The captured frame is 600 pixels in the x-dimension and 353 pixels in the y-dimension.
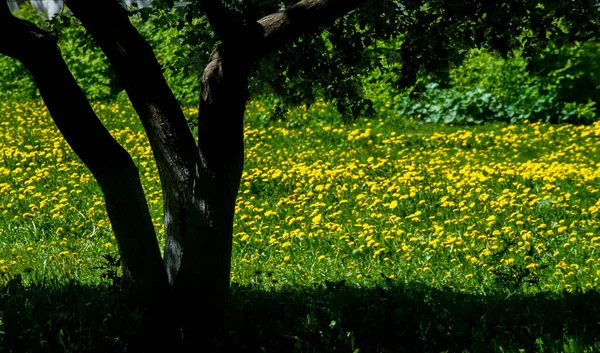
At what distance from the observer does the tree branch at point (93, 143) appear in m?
4.22

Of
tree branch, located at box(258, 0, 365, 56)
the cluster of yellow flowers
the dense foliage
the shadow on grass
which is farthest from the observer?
the cluster of yellow flowers

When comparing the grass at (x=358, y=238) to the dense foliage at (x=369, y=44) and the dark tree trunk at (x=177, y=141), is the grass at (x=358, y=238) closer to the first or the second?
the dark tree trunk at (x=177, y=141)

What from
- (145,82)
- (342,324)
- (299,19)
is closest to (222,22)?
(299,19)

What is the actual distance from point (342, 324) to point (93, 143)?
157 centimetres

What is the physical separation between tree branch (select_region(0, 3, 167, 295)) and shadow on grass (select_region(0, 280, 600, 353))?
0.82ft

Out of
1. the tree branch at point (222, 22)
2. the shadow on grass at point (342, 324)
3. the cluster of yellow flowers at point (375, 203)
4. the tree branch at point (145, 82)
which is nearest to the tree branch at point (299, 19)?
the tree branch at point (222, 22)

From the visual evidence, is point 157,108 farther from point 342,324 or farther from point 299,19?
point 342,324

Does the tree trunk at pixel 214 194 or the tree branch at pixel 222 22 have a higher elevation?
the tree branch at pixel 222 22

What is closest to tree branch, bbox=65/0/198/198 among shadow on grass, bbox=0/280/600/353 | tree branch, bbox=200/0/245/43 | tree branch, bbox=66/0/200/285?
tree branch, bbox=66/0/200/285

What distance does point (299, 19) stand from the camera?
4109mm

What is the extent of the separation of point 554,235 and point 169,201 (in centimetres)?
385

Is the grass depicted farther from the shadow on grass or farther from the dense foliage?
the dense foliage

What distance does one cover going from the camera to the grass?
4375mm

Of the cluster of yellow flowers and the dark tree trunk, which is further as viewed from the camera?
the cluster of yellow flowers
